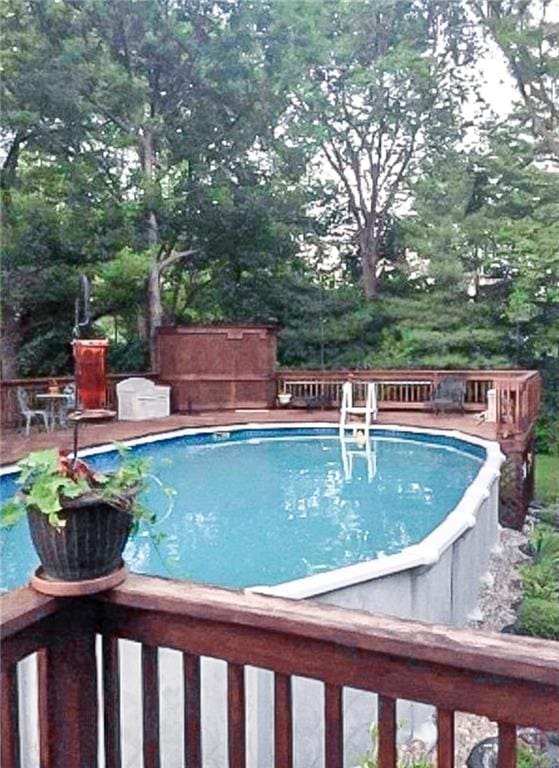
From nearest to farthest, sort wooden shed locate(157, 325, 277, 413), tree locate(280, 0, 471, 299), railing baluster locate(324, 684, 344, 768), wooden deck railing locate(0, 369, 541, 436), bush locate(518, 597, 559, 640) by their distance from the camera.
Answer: railing baluster locate(324, 684, 344, 768) < bush locate(518, 597, 559, 640) < wooden deck railing locate(0, 369, 541, 436) < wooden shed locate(157, 325, 277, 413) < tree locate(280, 0, 471, 299)

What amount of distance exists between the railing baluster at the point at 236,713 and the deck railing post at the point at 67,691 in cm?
24

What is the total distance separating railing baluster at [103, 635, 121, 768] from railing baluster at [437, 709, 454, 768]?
54cm

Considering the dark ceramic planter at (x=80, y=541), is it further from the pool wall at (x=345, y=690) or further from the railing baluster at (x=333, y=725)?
the railing baluster at (x=333, y=725)

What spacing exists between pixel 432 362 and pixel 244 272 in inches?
147

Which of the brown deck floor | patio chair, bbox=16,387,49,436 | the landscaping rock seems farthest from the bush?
patio chair, bbox=16,387,49,436

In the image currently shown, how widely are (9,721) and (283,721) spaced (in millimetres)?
435

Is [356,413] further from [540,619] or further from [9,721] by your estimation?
[9,721]

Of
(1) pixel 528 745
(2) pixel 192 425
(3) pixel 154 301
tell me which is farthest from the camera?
(3) pixel 154 301

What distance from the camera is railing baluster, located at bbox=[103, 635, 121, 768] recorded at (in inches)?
45.6

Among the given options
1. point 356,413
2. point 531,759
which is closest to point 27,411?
point 356,413

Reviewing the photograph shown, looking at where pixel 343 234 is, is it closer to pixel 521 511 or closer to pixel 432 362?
pixel 432 362

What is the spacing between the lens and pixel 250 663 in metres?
1.08

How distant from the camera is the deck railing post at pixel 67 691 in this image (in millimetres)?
1121

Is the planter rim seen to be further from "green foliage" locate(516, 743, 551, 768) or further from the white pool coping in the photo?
"green foliage" locate(516, 743, 551, 768)
